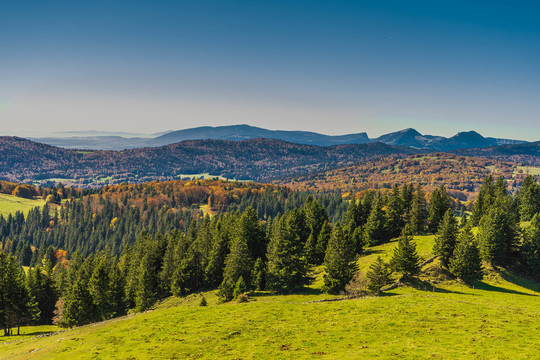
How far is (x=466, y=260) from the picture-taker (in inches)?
2751

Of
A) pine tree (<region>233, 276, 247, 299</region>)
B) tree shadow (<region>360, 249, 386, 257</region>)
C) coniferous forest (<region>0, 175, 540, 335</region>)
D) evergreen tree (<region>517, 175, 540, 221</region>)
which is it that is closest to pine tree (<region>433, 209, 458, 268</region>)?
coniferous forest (<region>0, 175, 540, 335</region>)

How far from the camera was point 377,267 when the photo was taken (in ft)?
212

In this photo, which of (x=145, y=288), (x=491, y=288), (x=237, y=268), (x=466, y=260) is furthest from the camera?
(x=145, y=288)

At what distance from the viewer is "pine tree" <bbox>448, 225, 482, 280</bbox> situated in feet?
229

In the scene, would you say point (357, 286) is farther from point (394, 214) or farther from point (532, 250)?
point (532, 250)

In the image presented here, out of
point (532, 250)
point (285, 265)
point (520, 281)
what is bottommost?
point (520, 281)

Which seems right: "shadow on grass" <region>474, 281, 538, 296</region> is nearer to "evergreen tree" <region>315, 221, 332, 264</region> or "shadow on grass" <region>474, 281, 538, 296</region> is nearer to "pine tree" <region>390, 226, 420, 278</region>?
"pine tree" <region>390, 226, 420, 278</region>

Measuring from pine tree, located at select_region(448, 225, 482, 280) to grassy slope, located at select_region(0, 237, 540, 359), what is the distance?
13.4 m

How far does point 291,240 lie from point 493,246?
51.7m

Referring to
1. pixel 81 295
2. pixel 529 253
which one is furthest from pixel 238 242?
pixel 529 253

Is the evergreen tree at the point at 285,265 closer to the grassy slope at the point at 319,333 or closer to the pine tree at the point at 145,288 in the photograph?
the grassy slope at the point at 319,333

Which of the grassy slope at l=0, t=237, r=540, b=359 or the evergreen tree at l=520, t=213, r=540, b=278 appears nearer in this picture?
the grassy slope at l=0, t=237, r=540, b=359

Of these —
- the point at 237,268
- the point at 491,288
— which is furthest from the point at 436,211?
the point at 237,268

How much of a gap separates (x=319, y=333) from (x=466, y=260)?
48.9 m
